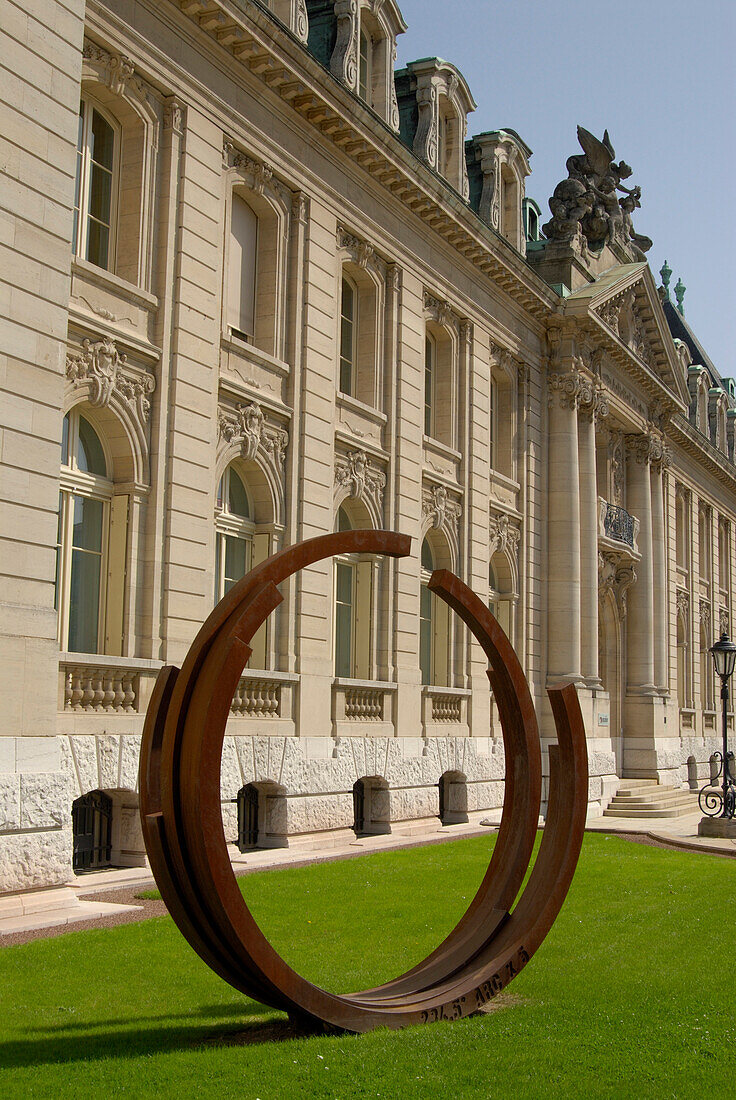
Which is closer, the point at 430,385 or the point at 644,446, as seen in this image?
the point at 430,385

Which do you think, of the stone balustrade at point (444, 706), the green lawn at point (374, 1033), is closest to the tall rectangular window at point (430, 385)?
the stone balustrade at point (444, 706)

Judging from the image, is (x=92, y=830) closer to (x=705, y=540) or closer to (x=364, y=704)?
(x=364, y=704)

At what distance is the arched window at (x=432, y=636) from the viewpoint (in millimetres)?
28234

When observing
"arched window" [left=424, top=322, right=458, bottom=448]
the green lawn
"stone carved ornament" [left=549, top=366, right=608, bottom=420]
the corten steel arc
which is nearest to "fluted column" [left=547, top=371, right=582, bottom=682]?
"stone carved ornament" [left=549, top=366, right=608, bottom=420]

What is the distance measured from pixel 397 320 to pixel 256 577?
19.3 meters

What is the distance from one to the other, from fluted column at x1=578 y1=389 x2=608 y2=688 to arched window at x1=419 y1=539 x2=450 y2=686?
297 inches

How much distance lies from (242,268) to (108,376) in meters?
5.24

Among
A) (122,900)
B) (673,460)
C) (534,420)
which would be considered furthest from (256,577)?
(673,460)

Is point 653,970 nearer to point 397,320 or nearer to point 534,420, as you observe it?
point 397,320

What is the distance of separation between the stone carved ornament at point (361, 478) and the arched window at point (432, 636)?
3.17m

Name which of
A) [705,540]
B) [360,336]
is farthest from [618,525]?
[705,540]

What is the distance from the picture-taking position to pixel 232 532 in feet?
69.1

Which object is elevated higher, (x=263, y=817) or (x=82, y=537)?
(x=82, y=537)

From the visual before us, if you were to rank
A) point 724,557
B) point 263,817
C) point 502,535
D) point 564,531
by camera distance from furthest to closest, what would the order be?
point 724,557, point 564,531, point 502,535, point 263,817
